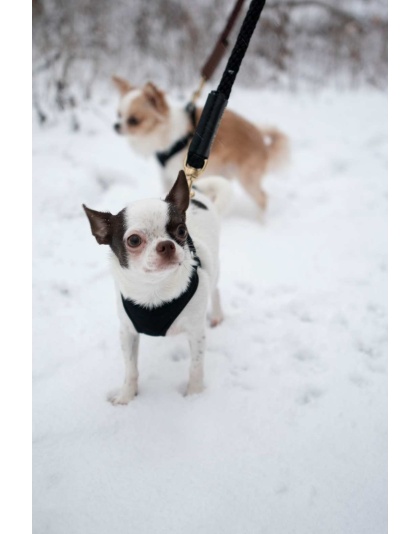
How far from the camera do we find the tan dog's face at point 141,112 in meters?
3.62

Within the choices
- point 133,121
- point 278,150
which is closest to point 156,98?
point 133,121

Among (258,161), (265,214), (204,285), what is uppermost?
(204,285)

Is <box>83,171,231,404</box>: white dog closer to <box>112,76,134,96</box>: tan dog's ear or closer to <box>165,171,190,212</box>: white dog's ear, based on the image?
<box>165,171,190,212</box>: white dog's ear

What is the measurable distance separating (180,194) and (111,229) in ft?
0.98

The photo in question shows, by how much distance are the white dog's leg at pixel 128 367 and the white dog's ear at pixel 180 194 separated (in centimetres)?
63

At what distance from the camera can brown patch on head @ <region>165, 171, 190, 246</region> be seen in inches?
54.8

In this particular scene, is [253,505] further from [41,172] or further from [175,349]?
[41,172]

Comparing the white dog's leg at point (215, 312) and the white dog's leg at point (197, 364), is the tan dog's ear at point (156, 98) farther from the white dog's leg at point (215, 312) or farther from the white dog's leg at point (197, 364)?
the white dog's leg at point (197, 364)

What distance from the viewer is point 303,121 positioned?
6.09 meters

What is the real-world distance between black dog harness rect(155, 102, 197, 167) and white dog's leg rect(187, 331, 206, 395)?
2375 mm

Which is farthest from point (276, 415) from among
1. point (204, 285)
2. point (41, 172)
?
point (41, 172)

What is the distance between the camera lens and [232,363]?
6.94 ft

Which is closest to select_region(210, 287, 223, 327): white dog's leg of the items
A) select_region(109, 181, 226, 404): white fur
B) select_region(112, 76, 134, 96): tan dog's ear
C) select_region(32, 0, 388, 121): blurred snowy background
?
select_region(109, 181, 226, 404): white fur

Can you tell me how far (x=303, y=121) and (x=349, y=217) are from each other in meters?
3.09
